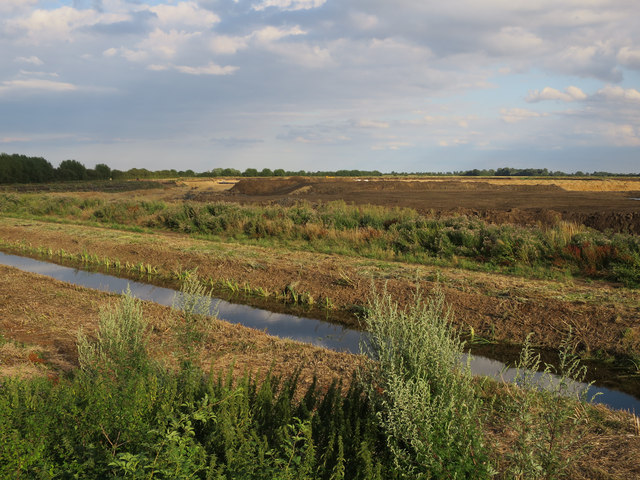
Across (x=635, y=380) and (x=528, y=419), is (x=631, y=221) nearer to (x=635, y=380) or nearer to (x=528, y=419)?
(x=635, y=380)

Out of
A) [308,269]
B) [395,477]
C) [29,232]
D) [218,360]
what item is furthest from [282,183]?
[395,477]

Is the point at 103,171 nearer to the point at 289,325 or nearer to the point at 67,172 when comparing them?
the point at 67,172

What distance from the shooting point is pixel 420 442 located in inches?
134

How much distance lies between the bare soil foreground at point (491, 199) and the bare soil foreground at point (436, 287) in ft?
29.7

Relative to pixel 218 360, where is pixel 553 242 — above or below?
above

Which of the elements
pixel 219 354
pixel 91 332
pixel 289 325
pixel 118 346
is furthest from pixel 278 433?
pixel 289 325

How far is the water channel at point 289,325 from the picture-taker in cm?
778

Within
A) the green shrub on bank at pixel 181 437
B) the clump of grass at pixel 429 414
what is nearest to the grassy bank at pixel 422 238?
the clump of grass at pixel 429 414

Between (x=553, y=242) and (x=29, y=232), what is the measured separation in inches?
854

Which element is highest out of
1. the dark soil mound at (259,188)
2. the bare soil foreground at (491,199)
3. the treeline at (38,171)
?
the treeline at (38,171)

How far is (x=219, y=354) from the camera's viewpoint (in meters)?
7.64

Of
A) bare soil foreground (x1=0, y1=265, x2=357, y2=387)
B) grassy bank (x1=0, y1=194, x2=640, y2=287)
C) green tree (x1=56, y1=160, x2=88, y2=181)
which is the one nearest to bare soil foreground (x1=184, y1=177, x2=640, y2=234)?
grassy bank (x1=0, y1=194, x2=640, y2=287)

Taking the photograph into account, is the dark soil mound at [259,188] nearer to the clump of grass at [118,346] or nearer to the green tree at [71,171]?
the green tree at [71,171]

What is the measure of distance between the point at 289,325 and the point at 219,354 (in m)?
3.64
